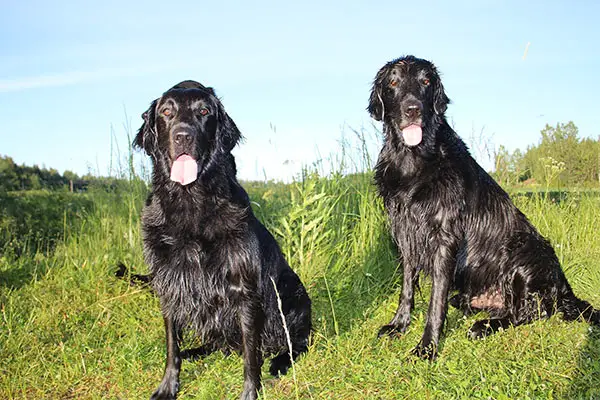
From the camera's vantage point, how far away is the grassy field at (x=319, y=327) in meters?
3.29

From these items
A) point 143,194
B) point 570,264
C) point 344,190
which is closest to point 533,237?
point 570,264

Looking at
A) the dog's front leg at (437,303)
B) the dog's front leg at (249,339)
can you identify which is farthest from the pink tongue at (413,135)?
the dog's front leg at (249,339)

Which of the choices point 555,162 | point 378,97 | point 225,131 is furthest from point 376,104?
point 555,162

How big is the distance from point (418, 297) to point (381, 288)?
0.37 meters

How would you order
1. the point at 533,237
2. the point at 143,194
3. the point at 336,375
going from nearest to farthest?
the point at 336,375
the point at 533,237
the point at 143,194

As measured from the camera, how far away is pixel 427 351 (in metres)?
3.62

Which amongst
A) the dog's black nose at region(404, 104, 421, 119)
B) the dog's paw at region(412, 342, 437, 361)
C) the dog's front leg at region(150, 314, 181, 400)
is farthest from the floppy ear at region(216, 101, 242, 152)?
the dog's paw at region(412, 342, 437, 361)

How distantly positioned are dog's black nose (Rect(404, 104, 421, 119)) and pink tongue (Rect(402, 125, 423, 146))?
0.08 m

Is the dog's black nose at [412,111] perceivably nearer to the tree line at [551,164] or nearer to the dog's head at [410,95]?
the dog's head at [410,95]

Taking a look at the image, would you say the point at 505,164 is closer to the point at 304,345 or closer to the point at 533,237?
the point at 533,237

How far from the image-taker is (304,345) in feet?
12.5

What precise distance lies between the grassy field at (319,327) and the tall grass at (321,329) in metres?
0.01

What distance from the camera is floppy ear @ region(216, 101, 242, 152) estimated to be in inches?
129

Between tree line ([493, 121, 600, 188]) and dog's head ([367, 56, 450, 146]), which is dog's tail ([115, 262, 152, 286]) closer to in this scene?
dog's head ([367, 56, 450, 146])
